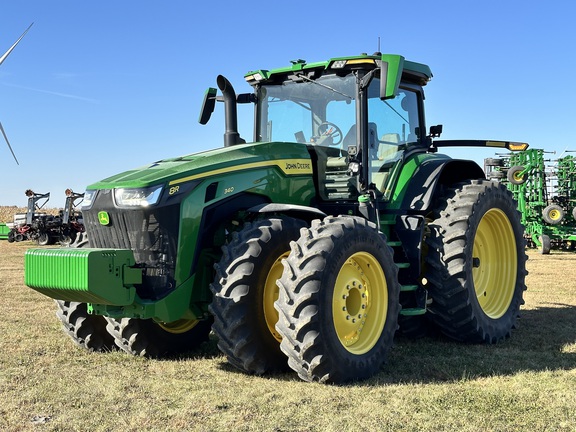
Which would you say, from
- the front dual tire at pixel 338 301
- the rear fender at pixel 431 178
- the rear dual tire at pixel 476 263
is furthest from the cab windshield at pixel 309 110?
the front dual tire at pixel 338 301

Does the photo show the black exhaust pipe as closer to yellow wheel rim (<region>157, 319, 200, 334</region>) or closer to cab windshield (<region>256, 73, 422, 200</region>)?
cab windshield (<region>256, 73, 422, 200</region>)

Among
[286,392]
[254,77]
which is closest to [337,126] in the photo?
[254,77]

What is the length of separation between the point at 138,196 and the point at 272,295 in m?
1.34

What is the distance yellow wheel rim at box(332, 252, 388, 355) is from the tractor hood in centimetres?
121

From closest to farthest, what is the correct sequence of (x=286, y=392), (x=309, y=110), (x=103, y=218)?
(x=286, y=392) → (x=103, y=218) → (x=309, y=110)

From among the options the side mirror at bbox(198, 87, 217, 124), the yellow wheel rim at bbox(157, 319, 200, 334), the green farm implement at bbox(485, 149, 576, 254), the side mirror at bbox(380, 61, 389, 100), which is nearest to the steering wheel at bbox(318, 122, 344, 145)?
the side mirror at bbox(380, 61, 389, 100)

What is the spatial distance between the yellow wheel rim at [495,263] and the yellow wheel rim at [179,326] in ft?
10.4

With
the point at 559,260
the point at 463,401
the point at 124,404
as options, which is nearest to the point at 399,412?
the point at 463,401

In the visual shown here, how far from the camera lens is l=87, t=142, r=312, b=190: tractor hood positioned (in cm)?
561

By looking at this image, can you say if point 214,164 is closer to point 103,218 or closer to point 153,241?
point 153,241

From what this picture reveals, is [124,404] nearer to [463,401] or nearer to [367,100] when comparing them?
[463,401]

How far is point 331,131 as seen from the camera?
703cm

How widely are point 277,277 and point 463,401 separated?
174 cm

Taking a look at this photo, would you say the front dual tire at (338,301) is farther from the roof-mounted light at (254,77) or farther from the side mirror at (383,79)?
the roof-mounted light at (254,77)
